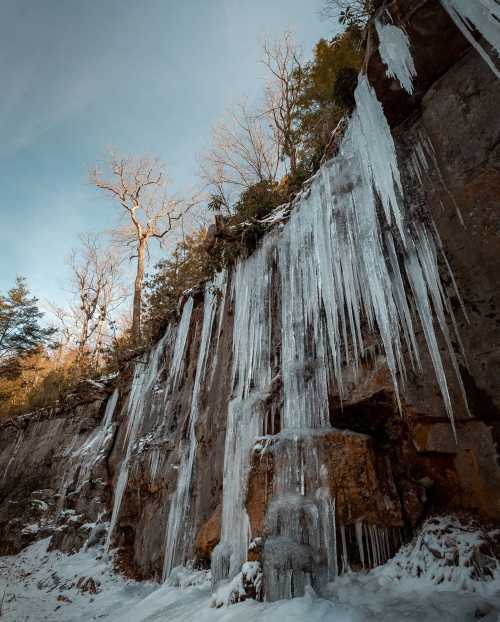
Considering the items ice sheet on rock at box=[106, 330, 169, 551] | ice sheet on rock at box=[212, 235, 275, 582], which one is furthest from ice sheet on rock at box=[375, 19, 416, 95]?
ice sheet on rock at box=[106, 330, 169, 551]

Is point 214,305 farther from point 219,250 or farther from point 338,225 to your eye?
point 338,225

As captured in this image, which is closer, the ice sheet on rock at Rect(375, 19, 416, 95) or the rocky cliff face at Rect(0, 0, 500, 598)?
the rocky cliff face at Rect(0, 0, 500, 598)

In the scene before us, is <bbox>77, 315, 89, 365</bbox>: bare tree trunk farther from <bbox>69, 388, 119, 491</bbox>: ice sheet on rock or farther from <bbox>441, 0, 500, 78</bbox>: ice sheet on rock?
<bbox>441, 0, 500, 78</bbox>: ice sheet on rock

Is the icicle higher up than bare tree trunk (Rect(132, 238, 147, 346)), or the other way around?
bare tree trunk (Rect(132, 238, 147, 346))

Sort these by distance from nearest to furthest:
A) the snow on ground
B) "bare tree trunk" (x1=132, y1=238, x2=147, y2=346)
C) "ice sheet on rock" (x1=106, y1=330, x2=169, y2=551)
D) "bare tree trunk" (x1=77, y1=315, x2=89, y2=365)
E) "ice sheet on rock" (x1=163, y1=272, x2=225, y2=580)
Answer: the snow on ground → "ice sheet on rock" (x1=163, y1=272, x2=225, y2=580) → "ice sheet on rock" (x1=106, y1=330, x2=169, y2=551) → "bare tree trunk" (x1=132, y1=238, x2=147, y2=346) → "bare tree trunk" (x1=77, y1=315, x2=89, y2=365)

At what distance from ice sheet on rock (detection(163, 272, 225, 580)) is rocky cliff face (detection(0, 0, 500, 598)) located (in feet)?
0.11

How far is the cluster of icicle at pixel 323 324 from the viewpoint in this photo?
10.4ft

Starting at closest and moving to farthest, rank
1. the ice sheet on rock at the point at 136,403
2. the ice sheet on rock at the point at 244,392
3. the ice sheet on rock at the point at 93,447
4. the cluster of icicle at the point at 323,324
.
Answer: the cluster of icicle at the point at 323,324 < the ice sheet on rock at the point at 244,392 < the ice sheet on rock at the point at 136,403 < the ice sheet on rock at the point at 93,447

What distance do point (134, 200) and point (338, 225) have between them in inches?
571

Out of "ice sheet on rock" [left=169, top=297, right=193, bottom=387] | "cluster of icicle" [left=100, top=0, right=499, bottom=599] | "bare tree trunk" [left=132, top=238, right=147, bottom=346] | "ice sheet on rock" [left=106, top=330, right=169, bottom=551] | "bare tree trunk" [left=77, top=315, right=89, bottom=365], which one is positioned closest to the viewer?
"cluster of icicle" [left=100, top=0, right=499, bottom=599]

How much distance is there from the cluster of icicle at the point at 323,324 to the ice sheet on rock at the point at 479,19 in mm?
15

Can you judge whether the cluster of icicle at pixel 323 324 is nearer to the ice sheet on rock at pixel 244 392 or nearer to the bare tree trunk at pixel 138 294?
the ice sheet on rock at pixel 244 392

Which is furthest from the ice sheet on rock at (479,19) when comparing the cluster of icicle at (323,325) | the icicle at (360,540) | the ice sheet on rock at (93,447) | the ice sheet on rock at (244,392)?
the ice sheet on rock at (93,447)

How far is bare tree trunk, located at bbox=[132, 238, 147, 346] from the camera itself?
11828 mm
